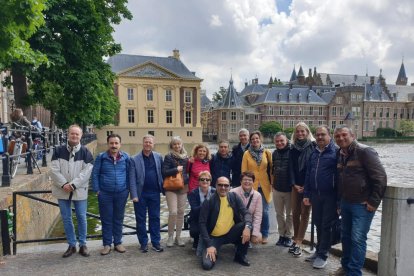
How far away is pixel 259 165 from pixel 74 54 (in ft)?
42.1

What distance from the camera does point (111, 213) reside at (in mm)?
5055

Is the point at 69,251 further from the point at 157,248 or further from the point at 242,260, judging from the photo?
the point at 242,260

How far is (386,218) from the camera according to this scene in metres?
4.04

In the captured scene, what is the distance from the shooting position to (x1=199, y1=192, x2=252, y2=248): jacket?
15.6 feet

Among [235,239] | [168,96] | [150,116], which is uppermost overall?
[168,96]

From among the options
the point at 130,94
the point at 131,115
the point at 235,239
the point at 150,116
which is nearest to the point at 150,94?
the point at 130,94

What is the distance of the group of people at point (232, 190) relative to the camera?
4.25 metres

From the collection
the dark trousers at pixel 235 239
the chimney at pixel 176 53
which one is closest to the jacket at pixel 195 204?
the dark trousers at pixel 235 239

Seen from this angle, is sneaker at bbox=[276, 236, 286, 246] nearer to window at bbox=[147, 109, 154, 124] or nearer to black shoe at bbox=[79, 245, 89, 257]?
black shoe at bbox=[79, 245, 89, 257]

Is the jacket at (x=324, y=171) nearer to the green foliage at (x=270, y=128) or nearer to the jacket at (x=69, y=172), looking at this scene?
the jacket at (x=69, y=172)

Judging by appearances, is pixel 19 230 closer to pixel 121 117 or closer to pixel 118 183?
pixel 118 183

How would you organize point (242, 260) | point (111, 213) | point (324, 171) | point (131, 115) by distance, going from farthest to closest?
point (131, 115)
point (111, 213)
point (242, 260)
point (324, 171)

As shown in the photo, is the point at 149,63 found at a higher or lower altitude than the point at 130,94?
higher

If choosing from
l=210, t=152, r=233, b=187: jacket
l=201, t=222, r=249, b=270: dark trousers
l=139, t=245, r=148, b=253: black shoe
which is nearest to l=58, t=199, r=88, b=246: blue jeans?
l=139, t=245, r=148, b=253: black shoe
